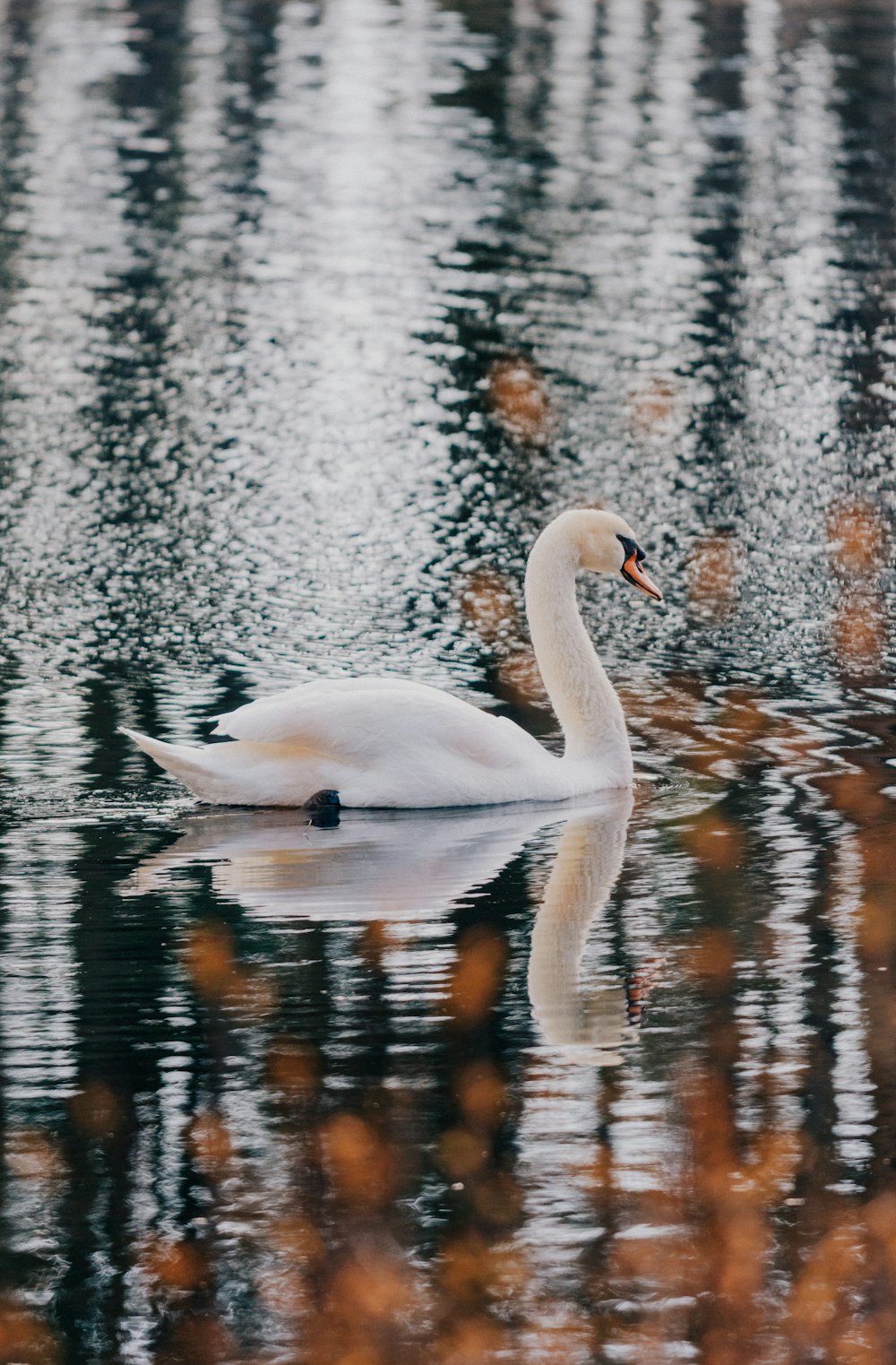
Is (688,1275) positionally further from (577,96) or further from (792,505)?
(577,96)

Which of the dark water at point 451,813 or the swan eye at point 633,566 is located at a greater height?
the swan eye at point 633,566

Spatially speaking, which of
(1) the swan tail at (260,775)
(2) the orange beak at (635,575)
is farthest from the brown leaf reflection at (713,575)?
(1) the swan tail at (260,775)

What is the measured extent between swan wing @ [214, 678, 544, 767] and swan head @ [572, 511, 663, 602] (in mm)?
1075

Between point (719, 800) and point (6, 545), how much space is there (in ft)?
16.8

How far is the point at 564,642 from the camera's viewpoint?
32.4ft

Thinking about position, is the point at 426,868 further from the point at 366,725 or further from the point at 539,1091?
the point at 539,1091

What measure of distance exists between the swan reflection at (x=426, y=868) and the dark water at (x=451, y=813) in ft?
0.08

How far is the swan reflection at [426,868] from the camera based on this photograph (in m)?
7.37

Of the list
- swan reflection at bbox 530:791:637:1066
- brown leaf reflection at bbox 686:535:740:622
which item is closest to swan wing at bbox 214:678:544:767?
swan reflection at bbox 530:791:637:1066

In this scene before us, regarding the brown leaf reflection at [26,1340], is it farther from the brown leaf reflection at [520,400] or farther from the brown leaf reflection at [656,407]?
the brown leaf reflection at [656,407]

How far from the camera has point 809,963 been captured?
748cm

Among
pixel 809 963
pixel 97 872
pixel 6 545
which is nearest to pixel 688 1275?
pixel 809 963

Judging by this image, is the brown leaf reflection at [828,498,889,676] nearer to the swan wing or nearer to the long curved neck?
the long curved neck

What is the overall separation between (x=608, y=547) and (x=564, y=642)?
39 cm
